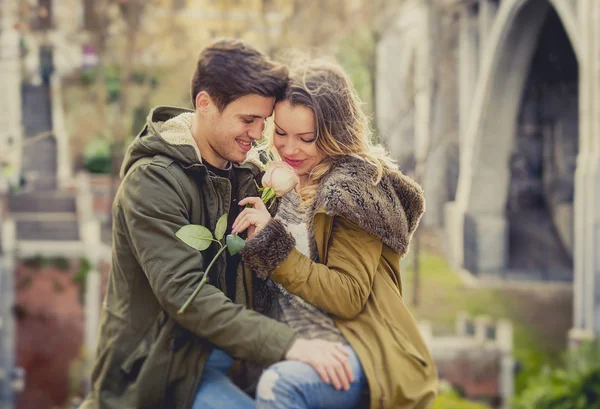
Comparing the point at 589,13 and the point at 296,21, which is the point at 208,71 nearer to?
the point at 589,13

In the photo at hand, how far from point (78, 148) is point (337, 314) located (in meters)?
21.2

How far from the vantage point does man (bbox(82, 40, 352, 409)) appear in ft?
8.82

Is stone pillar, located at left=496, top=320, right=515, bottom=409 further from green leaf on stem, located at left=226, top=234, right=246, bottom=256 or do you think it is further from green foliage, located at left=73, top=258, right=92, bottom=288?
green leaf on stem, located at left=226, top=234, right=246, bottom=256

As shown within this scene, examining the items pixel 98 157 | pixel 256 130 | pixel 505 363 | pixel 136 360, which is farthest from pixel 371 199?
pixel 98 157

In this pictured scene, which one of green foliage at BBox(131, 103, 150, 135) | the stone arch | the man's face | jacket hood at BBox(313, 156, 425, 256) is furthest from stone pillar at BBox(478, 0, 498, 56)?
the man's face

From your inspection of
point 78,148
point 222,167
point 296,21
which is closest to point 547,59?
point 296,21

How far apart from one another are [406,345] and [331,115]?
72 centimetres

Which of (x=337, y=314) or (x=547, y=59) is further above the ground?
(x=547, y=59)

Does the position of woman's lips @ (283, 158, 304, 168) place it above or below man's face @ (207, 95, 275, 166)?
below

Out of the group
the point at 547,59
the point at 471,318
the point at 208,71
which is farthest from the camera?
the point at 547,59

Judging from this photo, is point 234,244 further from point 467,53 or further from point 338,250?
point 467,53

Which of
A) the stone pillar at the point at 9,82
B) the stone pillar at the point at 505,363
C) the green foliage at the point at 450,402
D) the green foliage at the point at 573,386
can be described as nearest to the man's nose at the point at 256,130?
the stone pillar at the point at 9,82

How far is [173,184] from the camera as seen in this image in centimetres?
276

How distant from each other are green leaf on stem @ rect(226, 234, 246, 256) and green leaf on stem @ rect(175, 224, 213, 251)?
65mm
